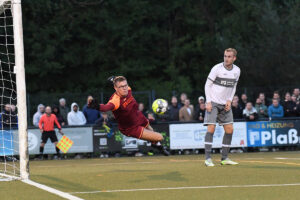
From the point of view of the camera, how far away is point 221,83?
1327 cm

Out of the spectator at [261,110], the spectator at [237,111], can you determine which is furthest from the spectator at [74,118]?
the spectator at [261,110]

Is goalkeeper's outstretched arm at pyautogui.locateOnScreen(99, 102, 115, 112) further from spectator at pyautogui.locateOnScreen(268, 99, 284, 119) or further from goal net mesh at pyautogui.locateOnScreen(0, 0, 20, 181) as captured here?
spectator at pyautogui.locateOnScreen(268, 99, 284, 119)

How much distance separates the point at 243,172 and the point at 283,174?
72 centimetres

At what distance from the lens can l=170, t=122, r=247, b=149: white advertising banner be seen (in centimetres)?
2245

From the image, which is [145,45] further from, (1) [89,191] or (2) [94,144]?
(1) [89,191]

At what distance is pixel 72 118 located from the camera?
75.3 feet

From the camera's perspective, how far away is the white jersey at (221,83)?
13.2 metres

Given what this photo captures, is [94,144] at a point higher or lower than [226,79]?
lower

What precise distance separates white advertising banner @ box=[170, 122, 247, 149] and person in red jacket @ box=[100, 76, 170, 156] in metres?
9.89

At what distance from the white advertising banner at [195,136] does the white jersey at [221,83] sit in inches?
363

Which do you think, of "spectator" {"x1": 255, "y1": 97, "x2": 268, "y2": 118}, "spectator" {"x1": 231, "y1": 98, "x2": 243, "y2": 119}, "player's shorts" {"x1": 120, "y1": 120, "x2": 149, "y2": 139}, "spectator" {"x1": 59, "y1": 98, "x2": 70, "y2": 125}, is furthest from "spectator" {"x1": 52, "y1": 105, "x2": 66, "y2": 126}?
"player's shorts" {"x1": 120, "y1": 120, "x2": 149, "y2": 139}

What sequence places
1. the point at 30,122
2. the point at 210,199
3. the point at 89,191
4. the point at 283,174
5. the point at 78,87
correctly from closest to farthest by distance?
1. the point at 210,199
2. the point at 89,191
3. the point at 283,174
4. the point at 30,122
5. the point at 78,87

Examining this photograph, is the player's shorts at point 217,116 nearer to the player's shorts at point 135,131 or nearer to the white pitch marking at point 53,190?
the player's shorts at point 135,131

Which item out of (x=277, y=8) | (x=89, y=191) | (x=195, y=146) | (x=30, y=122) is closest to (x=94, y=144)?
(x=195, y=146)
